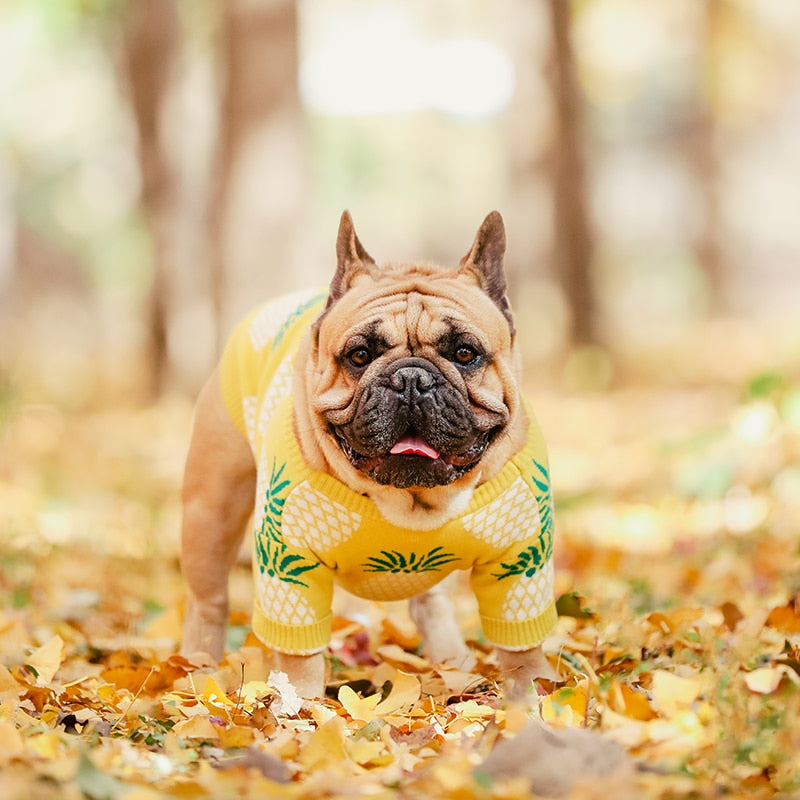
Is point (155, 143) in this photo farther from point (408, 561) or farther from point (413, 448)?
point (413, 448)

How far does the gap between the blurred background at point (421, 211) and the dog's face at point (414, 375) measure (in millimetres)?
2905

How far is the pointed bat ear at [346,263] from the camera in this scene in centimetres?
336

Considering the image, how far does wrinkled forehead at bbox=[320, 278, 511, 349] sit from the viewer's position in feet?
10.3

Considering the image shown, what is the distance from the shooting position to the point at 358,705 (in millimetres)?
2977

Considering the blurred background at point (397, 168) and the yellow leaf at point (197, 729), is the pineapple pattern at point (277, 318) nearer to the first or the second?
the yellow leaf at point (197, 729)

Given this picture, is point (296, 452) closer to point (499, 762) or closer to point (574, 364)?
point (499, 762)

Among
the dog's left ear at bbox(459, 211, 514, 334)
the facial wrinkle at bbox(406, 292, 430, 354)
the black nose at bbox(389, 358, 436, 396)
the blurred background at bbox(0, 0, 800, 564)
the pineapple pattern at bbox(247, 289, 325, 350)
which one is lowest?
the blurred background at bbox(0, 0, 800, 564)

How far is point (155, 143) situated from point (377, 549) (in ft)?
38.7

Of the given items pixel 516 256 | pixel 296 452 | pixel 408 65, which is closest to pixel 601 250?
pixel 516 256

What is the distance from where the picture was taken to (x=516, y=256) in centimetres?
1577

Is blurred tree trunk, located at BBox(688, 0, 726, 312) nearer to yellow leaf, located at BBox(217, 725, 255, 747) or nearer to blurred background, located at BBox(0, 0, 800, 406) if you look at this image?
blurred background, located at BBox(0, 0, 800, 406)

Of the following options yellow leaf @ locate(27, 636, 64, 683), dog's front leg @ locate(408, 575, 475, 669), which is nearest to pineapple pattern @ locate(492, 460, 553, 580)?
dog's front leg @ locate(408, 575, 475, 669)

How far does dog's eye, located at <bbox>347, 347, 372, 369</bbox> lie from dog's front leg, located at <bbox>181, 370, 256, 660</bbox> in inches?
33.1

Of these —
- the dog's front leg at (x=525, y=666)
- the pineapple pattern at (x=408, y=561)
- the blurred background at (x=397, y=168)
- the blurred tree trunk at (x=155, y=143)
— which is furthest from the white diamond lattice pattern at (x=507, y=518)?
the blurred tree trunk at (x=155, y=143)
